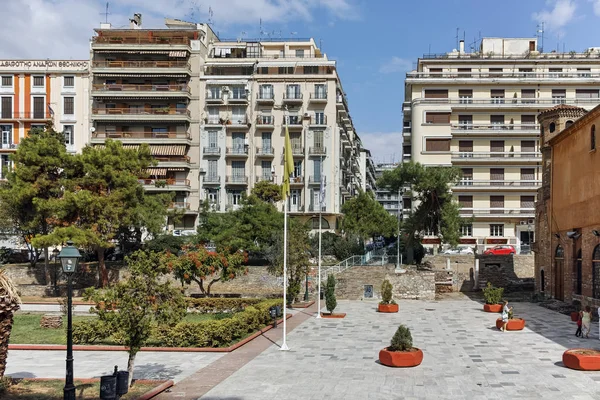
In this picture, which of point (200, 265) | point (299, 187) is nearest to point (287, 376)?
point (200, 265)

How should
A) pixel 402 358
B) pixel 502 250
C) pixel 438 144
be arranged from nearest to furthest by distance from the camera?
pixel 402 358, pixel 502 250, pixel 438 144

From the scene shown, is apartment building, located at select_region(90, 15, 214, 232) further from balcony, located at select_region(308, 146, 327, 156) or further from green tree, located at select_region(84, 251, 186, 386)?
green tree, located at select_region(84, 251, 186, 386)

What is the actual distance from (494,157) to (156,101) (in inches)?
1302

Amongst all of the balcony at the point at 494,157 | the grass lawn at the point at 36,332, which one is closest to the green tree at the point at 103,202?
the grass lawn at the point at 36,332

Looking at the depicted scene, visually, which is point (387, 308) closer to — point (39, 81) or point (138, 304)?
point (138, 304)

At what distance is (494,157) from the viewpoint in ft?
190

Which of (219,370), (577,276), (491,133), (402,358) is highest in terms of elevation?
(491,133)

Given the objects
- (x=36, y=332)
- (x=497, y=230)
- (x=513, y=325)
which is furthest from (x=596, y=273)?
(x=497, y=230)

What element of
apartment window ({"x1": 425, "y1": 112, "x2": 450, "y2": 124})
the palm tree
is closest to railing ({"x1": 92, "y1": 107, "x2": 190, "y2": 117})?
apartment window ({"x1": 425, "y1": 112, "x2": 450, "y2": 124})

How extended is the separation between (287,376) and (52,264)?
34541mm

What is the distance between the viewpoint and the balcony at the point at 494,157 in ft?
188

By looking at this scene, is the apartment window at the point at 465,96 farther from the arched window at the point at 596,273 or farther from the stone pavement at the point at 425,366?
the stone pavement at the point at 425,366

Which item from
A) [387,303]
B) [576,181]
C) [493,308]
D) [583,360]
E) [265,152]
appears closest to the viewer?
[583,360]

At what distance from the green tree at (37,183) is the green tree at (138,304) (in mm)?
27173
